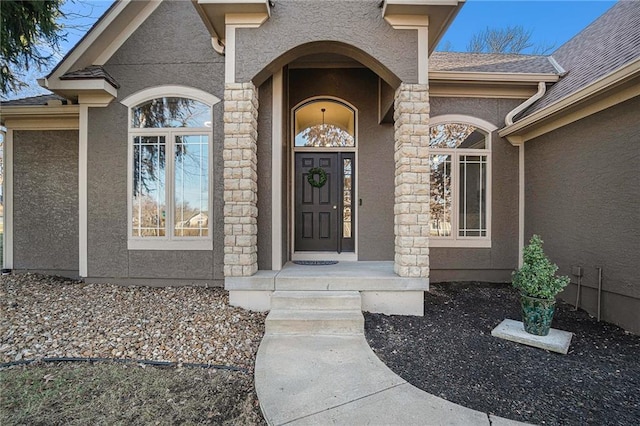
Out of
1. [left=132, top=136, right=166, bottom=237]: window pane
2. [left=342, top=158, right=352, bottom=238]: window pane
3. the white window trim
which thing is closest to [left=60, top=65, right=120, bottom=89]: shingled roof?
[left=132, top=136, right=166, bottom=237]: window pane

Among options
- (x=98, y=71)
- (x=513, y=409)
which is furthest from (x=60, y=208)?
(x=513, y=409)

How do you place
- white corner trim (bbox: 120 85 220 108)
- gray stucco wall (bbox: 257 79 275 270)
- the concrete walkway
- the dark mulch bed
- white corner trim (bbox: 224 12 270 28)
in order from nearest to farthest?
the concrete walkway < the dark mulch bed < white corner trim (bbox: 224 12 270 28) < gray stucco wall (bbox: 257 79 275 270) < white corner trim (bbox: 120 85 220 108)

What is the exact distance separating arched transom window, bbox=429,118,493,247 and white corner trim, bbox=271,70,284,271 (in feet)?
9.68

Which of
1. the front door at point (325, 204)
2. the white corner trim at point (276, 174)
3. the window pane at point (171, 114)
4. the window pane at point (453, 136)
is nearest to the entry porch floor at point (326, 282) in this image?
the white corner trim at point (276, 174)

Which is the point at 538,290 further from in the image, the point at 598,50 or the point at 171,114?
the point at 171,114

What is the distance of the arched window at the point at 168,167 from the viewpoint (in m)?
4.93

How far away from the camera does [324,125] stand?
586 centimetres

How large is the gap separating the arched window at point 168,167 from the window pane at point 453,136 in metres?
4.01

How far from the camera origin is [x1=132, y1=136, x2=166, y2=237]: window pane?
496 centimetres

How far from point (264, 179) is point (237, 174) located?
1.83 feet

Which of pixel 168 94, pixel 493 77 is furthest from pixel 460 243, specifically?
pixel 168 94

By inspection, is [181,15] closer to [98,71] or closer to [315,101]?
[98,71]

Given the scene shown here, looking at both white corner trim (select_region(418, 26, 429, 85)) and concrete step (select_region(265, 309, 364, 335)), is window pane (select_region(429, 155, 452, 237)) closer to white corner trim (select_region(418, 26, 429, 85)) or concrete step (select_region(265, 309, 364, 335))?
white corner trim (select_region(418, 26, 429, 85))

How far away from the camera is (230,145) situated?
3.94 meters
